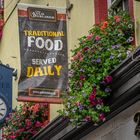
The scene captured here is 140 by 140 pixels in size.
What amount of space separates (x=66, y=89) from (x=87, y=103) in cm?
138

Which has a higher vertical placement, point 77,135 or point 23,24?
point 23,24

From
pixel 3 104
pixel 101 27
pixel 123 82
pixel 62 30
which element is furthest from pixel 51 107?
pixel 123 82

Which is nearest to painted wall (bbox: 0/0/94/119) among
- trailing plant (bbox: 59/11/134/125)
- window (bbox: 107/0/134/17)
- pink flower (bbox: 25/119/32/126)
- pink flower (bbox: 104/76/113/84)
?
pink flower (bbox: 25/119/32/126)

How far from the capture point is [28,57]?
32.4 feet

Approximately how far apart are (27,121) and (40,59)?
3.22 meters

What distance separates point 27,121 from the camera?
12875mm

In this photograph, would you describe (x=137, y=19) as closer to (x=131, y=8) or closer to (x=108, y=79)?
(x=131, y=8)

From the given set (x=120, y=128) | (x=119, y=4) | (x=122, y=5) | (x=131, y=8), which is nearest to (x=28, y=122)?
(x=119, y=4)

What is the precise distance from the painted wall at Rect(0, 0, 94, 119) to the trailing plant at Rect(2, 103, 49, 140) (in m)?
0.32

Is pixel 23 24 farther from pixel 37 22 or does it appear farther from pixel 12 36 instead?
pixel 12 36

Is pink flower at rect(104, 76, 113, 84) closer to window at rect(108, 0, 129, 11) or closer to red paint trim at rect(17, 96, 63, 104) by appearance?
window at rect(108, 0, 129, 11)

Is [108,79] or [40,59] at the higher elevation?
[40,59]

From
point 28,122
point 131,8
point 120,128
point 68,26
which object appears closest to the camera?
point 120,128

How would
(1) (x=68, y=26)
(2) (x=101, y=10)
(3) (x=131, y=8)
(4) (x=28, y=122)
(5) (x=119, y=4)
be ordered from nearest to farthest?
(3) (x=131, y=8)
(5) (x=119, y=4)
(2) (x=101, y=10)
(1) (x=68, y=26)
(4) (x=28, y=122)
